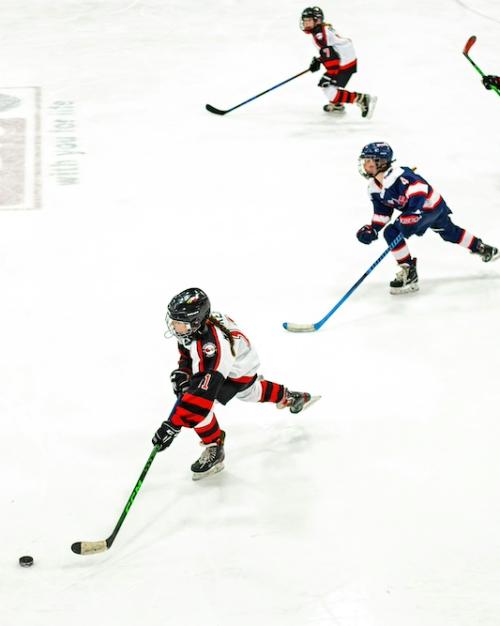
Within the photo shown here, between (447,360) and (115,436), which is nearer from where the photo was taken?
(115,436)

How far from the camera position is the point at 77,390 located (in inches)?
185

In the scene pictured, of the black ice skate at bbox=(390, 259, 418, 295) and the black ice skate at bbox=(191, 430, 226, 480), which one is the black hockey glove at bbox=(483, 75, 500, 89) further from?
the black ice skate at bbox=(191, 430, 226, 480)

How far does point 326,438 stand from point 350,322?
3.44 feet

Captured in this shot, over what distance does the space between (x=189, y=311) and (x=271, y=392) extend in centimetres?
72

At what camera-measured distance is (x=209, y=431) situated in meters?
4.02

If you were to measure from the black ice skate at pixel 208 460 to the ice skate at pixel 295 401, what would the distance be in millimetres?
364

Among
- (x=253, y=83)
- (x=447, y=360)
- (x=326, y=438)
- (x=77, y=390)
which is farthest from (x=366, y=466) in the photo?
(x=253, y=83)

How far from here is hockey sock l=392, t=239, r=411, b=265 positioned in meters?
5.45

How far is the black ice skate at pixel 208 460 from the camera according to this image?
13.4 ft

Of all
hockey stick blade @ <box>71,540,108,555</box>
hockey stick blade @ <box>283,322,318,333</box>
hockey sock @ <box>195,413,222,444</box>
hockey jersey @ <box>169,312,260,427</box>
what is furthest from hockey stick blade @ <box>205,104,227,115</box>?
hockey stick blade @ <box>71,540,108,555</box>

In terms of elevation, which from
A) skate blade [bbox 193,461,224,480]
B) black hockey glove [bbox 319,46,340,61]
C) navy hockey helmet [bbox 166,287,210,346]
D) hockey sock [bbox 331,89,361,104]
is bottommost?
skate blade [bbox 193,461,224,480]

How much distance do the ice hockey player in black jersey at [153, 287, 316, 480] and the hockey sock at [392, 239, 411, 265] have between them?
4.98ft

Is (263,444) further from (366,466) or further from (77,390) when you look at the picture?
(77,390)

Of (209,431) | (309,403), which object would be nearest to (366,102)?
(309,403)
